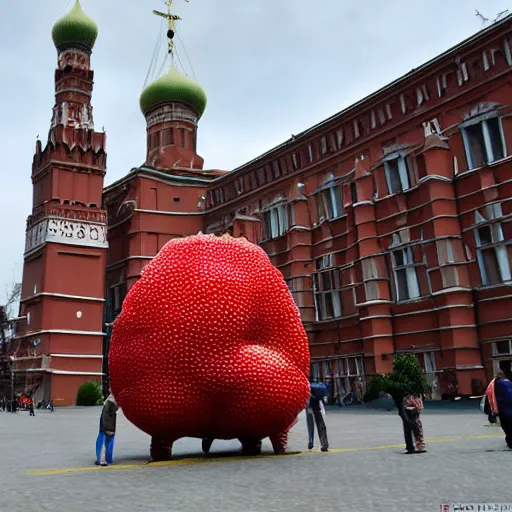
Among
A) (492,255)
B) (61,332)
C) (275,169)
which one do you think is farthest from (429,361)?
(61,332)

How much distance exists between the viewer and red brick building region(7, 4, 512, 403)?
860 inches

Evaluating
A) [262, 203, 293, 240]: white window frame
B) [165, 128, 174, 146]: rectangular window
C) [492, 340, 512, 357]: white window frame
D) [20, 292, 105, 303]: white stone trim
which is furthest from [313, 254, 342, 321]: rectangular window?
[165, 128, 174, 146]: rectangular window

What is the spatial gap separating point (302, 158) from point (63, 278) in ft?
49.0

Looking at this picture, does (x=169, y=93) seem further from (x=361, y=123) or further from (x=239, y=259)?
(x=239, y=259)

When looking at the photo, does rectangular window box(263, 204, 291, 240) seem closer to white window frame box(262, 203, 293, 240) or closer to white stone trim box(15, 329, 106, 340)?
white window frame box(262, 203, 293, 240)

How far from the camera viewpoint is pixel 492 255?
71.7ft

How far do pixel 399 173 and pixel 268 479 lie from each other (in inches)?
813

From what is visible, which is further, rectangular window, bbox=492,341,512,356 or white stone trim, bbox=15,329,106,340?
white stone trim, bbox=15,329,106,340

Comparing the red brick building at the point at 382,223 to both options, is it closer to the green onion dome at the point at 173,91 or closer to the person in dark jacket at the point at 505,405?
the green onion dome at the point at 173,91

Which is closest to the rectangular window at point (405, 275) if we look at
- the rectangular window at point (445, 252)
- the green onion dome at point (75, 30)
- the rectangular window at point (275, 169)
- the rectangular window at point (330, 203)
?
the rectangular window at point (445, 252)

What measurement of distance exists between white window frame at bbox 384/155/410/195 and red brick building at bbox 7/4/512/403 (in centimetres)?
5

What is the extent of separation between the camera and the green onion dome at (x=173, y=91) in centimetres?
4219

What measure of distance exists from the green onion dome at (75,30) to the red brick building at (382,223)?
7.06 m

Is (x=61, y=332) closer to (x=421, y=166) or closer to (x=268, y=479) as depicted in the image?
(x=421, y=166)
